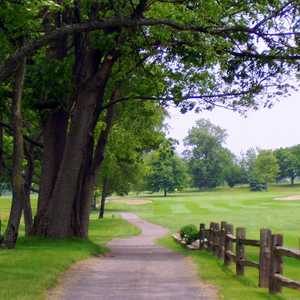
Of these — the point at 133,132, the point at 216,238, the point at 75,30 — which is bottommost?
the point at 216,238

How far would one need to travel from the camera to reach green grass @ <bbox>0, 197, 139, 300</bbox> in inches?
463

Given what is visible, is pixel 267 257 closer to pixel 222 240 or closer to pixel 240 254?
pixel 240 254

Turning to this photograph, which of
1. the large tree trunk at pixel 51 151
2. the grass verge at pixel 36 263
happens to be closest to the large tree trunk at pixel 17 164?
the grass verge at pixel 36 263

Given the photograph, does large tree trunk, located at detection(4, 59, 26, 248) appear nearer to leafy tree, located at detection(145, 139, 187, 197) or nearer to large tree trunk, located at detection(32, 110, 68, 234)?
large tree trunk, located at detection(32, 110, 68, 234)

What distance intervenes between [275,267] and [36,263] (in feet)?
19.9

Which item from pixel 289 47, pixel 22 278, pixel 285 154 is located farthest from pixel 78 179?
pixel 285 154

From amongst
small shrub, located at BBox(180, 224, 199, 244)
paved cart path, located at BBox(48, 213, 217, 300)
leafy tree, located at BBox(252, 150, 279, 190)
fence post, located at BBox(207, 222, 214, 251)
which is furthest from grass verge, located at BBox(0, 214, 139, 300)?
leafy tree, located at BBox(252, 150, 279, 190)

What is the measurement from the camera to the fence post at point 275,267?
40.2 feet

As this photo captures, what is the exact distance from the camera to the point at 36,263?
1584cm

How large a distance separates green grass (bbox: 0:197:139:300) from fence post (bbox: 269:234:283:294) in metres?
4.15

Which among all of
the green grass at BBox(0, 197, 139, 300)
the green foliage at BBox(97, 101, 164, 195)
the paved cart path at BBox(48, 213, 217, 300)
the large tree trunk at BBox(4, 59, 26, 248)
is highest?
the green foliage at BBox(97, 101, 164, 195)

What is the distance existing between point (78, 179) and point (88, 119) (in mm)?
2612

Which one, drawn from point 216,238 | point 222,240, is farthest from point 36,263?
point 216,238

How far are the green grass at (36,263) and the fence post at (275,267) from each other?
415 centimetres
